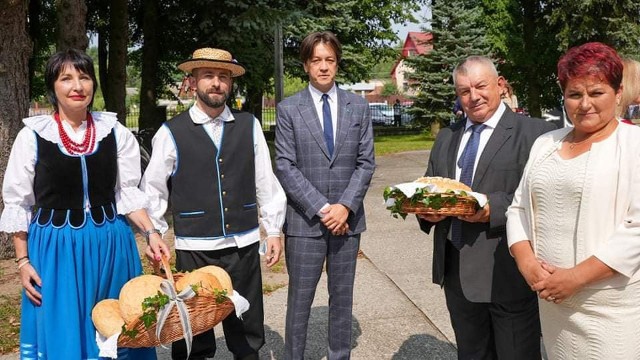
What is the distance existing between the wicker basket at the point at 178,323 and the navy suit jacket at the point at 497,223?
123 cm

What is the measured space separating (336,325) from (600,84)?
2.28m

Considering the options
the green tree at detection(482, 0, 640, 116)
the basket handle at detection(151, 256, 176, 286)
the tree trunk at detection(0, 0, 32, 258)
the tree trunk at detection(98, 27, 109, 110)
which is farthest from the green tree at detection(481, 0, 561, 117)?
the basket handle at detection(151, 256, 176, 286)

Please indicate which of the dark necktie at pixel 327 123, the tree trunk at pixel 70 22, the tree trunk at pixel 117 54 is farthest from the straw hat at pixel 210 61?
the tree trunk at pixel 117 54

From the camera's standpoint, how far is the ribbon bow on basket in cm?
269

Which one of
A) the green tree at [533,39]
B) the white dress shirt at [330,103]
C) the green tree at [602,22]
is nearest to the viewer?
the white dress shirt at [330,103]

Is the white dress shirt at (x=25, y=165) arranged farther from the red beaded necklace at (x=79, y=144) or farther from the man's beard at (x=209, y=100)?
the man's beard at (x=209, y=100)

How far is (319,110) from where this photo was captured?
388 centimetres

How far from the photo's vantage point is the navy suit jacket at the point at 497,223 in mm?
3123

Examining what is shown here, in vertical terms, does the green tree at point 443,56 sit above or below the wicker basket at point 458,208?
above

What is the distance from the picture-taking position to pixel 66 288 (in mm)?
3133

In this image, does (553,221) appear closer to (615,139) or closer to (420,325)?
(615,139)

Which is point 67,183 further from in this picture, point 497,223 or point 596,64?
point 596,64

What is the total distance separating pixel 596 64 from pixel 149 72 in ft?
49.4

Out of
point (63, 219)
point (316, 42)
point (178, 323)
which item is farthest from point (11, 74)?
point (178, 323)
